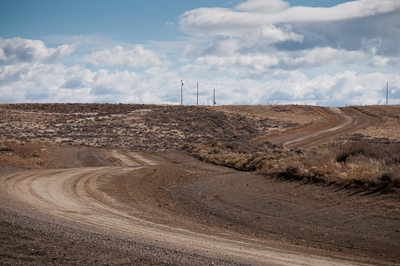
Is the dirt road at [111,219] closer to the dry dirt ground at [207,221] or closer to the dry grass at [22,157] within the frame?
the dry dirt ground at [207,221]

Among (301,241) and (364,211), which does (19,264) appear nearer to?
(301,241)

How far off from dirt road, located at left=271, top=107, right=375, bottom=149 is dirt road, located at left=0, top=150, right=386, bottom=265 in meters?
32.6

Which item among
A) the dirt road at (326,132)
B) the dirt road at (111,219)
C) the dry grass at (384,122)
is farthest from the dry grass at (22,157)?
the dry grass at (384,122)

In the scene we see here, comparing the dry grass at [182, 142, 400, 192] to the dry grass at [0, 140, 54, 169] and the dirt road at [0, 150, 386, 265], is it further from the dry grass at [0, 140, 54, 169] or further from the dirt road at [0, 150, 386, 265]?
the dry grass at [0, 140, 54, 169]

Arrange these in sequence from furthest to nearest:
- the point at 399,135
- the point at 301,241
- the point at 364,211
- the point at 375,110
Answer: the point at 375,110, the point at 399,135, the point at 364,211, the point at 301,241

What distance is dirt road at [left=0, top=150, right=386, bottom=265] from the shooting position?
809cm

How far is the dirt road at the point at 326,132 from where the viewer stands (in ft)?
156

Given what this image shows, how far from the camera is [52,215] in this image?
38.5ft

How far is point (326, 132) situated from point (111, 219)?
5070 centimetres

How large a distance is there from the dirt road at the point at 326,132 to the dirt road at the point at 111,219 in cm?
3256

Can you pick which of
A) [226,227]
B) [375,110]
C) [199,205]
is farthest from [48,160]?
[375,110]

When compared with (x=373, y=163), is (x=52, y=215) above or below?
below

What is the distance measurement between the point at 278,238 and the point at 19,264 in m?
7.08

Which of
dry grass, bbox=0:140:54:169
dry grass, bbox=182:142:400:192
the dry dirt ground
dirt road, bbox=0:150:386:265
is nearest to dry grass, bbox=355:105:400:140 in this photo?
the dry dirt ground
